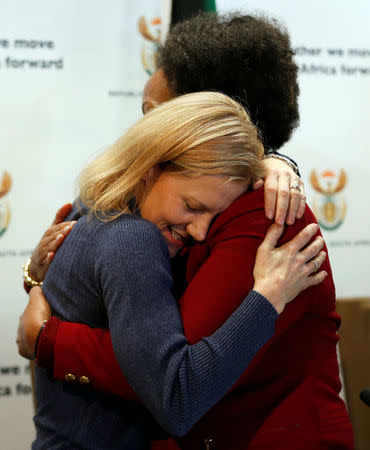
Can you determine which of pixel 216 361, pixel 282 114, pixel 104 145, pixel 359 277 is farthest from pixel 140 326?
pixel 359 277

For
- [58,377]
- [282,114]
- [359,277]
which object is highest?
[282,114]

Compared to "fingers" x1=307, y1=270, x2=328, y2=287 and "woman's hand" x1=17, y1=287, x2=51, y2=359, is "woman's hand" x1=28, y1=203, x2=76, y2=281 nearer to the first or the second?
"woman's hand" x1=17, y1=287, x2=51, y2=359

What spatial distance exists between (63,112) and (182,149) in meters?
1.73

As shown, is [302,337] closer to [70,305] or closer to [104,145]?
[70,305]

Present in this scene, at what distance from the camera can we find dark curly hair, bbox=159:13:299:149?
53.0 inches

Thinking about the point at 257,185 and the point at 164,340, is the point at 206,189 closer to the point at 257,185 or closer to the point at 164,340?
the point at 257,185

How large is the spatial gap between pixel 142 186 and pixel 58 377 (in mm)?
421

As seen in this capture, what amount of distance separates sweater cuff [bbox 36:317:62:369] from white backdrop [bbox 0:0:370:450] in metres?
1.53

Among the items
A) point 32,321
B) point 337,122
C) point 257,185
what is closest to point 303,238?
point 257,185

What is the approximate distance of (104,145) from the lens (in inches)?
109

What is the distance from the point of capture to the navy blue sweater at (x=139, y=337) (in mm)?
1007

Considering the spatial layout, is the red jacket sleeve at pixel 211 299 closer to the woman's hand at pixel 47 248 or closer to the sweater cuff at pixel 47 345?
the sweater cuff at pixel 47 345

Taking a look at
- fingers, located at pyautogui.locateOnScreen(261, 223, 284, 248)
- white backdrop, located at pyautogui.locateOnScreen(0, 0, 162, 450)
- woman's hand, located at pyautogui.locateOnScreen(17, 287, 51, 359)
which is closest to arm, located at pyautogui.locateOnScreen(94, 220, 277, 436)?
fingers, located at pyautogui.locateOnScreen(261, 223, 284, 248)

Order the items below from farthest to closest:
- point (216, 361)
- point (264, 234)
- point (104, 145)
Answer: point (104, 145)
point (264, 234)
point (216, 361)
